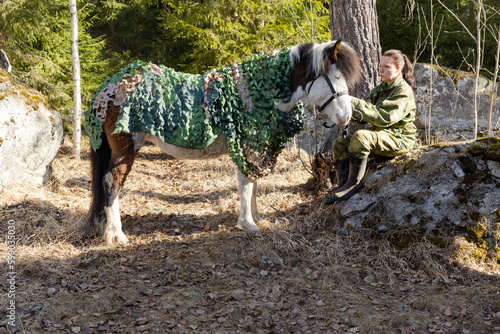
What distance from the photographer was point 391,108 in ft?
12.8

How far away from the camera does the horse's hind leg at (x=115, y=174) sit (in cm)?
428

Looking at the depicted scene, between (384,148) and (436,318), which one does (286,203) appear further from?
(436,318)

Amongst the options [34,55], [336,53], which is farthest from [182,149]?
[34,55]

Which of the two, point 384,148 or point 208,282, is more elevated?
point 384,148

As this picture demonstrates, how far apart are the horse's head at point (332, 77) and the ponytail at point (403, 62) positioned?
1.52ft

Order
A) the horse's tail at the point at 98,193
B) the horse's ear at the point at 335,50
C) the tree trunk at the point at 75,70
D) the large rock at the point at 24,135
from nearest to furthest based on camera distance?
the horse's ear at the point at 335,50
the horse's tail at the point at 98,193
the large rock at the point at 24,135
the tree trunk at the point at 75,70

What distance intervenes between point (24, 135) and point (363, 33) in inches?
198

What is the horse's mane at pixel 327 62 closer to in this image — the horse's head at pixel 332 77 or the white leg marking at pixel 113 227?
the horse's head at pixel 332 77

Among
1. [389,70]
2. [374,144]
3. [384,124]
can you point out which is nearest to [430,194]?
[374,144]

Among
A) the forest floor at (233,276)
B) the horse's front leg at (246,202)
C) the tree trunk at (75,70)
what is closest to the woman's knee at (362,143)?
the forest floor at (233,276)

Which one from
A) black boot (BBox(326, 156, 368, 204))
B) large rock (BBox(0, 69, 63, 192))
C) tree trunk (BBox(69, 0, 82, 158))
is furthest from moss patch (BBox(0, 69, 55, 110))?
black boot (BBox(326, 156, 368, 204))

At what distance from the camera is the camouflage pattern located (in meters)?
3.86

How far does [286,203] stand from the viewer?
531 cm

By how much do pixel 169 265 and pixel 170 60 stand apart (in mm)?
7837
